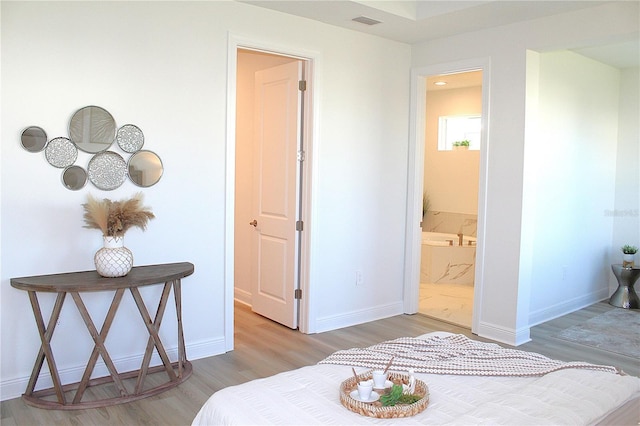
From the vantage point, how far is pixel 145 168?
363 cm

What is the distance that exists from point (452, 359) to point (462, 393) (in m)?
0.34

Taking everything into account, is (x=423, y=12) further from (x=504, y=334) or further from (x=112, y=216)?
(x=112, y=216)

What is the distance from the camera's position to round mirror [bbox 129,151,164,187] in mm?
3594

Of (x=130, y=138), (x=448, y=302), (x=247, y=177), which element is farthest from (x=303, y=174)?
(x=448, y=302)

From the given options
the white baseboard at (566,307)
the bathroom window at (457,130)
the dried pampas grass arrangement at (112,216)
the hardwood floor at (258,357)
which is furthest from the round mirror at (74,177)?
the bathroom window at (457,130)

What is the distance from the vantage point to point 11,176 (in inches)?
124

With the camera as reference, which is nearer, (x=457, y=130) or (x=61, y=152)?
(x=61, y=152)

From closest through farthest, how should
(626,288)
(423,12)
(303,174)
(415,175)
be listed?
(423,12) → (303,174) → (415,175) → (626,288)

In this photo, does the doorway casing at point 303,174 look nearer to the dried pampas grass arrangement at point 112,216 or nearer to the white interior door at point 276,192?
the white interior door at point 276,192

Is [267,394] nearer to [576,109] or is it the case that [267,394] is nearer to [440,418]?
[440,418]

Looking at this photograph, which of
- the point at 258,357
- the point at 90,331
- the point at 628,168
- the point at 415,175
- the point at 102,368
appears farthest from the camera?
the point at 628,168

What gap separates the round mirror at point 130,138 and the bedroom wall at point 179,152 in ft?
0.15

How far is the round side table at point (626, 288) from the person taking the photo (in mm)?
5707

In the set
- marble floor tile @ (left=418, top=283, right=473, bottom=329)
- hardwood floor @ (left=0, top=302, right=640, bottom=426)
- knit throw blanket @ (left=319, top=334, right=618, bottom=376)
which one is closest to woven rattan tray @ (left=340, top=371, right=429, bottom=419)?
knit throw blanket @ (left=319, top=334, right=618, bottom=376)
